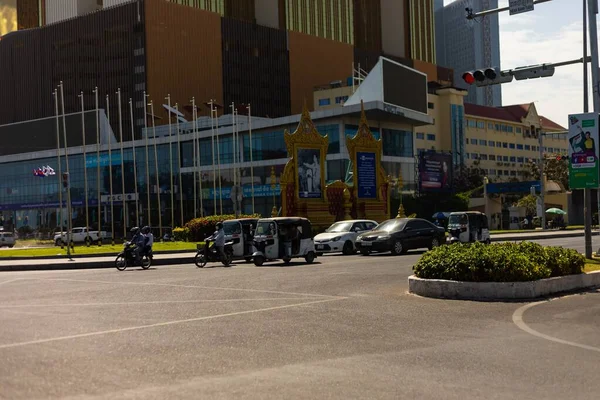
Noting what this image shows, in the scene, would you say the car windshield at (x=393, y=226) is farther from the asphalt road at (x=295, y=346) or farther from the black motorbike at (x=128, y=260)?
the asphalt road at (x=295, y=346)

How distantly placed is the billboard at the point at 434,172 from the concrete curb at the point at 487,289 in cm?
7021

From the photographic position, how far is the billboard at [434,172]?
84062 millimetres

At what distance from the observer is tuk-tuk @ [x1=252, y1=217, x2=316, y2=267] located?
24938mm

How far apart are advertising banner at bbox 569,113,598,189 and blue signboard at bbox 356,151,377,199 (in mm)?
28827

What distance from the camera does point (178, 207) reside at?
83.9 m

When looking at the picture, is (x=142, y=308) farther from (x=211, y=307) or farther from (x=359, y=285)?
(x=359, y=285)

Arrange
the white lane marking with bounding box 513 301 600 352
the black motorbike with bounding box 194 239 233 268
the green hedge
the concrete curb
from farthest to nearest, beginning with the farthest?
the black motorbike with bounding box 194 239 233 268
the green hedge
the concrete curb
the white lane marking with bounding box 513 301 600 352

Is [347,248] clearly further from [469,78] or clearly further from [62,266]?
[469,78]

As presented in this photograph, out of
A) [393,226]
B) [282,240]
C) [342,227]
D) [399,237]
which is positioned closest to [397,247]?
[399,237]

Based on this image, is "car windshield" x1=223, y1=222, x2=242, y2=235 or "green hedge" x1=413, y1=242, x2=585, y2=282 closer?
"green hedge" x1=413, y1=242, x2=585, y2=282

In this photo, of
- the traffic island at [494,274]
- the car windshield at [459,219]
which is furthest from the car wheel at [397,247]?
the traffic island at [494,274]

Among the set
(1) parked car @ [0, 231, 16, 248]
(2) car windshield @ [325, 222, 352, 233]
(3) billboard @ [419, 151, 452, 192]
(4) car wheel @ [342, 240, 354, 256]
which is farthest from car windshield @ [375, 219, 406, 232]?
(3) billboard @ [419, 151, 452, 192]

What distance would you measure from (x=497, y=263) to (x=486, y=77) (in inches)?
282

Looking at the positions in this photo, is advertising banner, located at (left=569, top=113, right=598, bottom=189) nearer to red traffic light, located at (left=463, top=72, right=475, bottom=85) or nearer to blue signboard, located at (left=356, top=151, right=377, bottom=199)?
red traffic light, located at (left=463, top=72, right=475, bottom=85)
